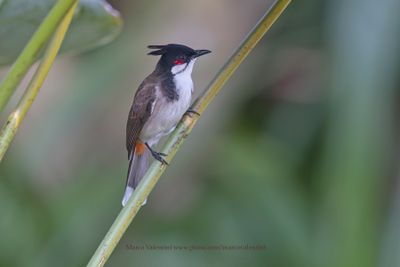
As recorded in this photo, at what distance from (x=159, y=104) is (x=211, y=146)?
3.45ft

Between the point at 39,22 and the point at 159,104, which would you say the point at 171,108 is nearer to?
the point at 159,104

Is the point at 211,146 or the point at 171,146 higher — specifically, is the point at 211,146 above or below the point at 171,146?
below

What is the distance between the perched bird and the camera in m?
1.38

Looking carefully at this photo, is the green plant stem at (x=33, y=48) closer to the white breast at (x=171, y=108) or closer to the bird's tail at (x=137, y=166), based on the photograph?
the white breast at (x=171, y=108)

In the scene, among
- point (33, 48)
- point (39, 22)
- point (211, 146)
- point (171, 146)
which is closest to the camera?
point (33, 48)

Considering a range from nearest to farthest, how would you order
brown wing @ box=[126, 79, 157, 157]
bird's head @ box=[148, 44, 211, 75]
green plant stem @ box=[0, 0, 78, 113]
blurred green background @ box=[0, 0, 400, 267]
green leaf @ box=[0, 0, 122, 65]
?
green plant stem @ box=[0, 0, 78, 113]
green leaf @ box=[0, 0, 122, 65]
bird's head @ box=[148, 44, 211, 75]
brown wing @ box=[126, 79, 157, 157]
blurred green background @ box=[0, 0, 400, 267]

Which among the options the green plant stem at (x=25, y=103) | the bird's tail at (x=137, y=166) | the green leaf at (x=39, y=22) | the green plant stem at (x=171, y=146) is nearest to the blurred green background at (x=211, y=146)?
the bird's tail at (x=137, y=166)

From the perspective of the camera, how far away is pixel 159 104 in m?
1.48

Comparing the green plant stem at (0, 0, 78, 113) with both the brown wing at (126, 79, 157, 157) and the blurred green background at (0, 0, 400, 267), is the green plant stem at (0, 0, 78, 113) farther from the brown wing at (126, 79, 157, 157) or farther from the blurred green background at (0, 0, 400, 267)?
the blurred green background at (0, 0, 400, 267)

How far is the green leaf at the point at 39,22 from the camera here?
985mm

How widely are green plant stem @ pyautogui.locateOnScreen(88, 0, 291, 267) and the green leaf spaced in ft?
0.86

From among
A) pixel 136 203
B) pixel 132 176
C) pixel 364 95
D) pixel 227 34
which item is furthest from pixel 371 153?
pixel 136 203

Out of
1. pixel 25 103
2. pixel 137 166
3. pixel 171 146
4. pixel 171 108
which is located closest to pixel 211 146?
pixel 137 166

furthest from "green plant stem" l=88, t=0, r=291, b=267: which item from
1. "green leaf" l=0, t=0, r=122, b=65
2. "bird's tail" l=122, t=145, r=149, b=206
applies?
"bird's tail" l=122, t=145, r=149, b=206
